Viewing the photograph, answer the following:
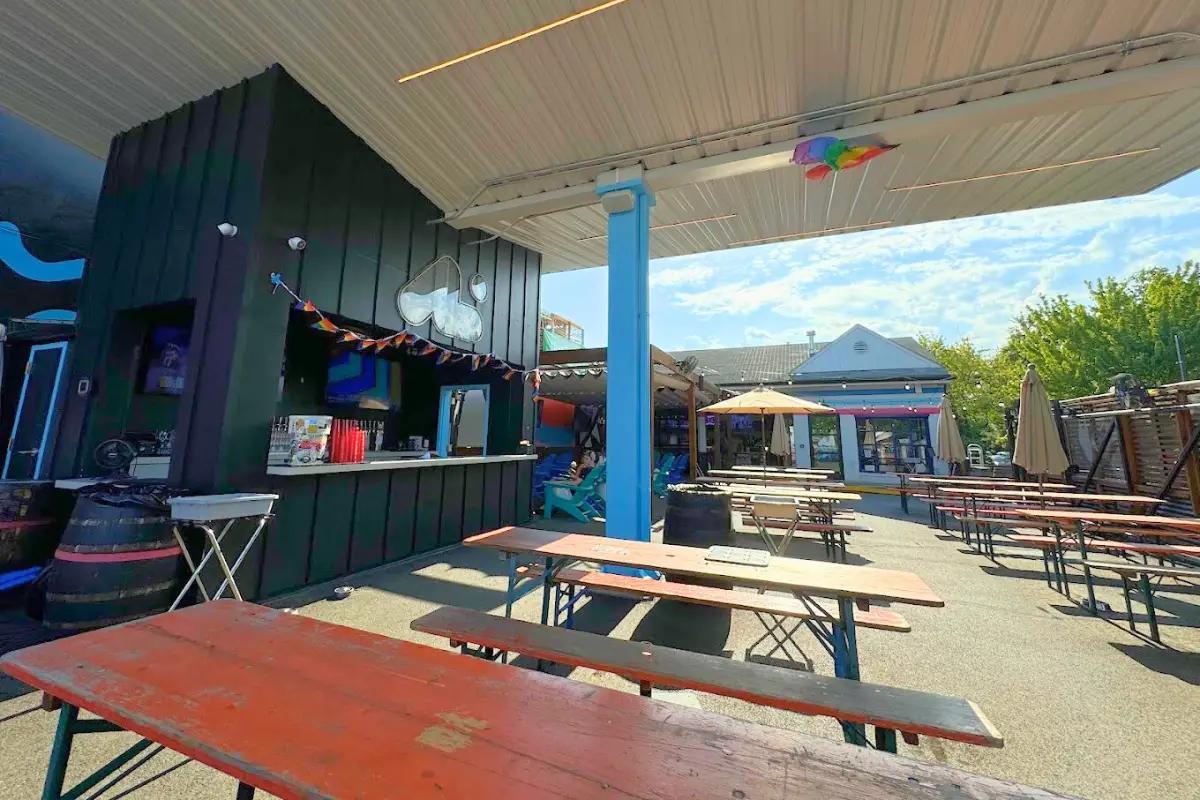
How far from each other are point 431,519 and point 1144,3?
7.46 meters

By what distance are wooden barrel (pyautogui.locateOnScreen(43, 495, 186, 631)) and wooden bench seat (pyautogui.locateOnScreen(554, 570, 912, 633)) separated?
2.76 m

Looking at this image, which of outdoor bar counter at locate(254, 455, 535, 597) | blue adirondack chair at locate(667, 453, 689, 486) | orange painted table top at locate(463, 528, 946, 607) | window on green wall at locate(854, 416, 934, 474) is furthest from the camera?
window on green wall at locate(854, 416, 934, 474)

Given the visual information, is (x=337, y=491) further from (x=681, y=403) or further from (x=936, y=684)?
(x=681, y=403)

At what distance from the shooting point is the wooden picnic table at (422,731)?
32.3 inches

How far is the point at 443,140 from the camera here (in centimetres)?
452

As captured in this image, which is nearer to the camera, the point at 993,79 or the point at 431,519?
the point at 993,79

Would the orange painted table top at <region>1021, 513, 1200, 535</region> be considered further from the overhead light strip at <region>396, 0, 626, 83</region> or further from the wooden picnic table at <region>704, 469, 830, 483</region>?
the overhead light strip at <region>396, 0, 626, 83</region>

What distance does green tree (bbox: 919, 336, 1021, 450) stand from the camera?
70.4 feet

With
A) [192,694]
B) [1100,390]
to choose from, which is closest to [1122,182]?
[192,694]

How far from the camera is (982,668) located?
9.03 ft

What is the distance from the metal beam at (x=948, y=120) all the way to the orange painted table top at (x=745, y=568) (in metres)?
3.78

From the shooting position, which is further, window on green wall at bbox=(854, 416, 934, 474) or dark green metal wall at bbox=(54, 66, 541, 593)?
window on green wall at bbox=(854, 416, 934, 474)

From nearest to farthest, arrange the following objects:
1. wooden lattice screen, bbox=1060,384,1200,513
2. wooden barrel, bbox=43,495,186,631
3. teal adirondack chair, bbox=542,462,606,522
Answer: wooden barrel, bbox=43,495,186,631
wooden lattice screen, bbox=1060,384,1200,513
teal adirondack chair, bbox=542,462,606,522

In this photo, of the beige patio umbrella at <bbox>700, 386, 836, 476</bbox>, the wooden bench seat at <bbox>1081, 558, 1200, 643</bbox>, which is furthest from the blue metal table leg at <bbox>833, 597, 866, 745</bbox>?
the beige patio umbrella at <bbox>700, 386, 836, 476</bbox>
